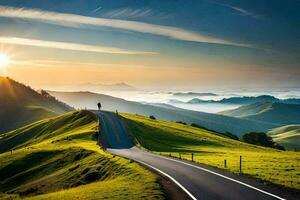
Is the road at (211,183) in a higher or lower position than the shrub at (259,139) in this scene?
lower

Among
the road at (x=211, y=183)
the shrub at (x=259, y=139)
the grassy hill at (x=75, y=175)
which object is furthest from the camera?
the shrub at (x=259, y=139)

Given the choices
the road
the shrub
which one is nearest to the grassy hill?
the road

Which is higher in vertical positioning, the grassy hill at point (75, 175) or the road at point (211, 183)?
the road at point (211, 183)

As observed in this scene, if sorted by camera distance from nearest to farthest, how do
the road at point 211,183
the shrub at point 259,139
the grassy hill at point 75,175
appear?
1. the road at point 211,183
2. the grassy hill at point 75,175
3. the shrub at point 259,139

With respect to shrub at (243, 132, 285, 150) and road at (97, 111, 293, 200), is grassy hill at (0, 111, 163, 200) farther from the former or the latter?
shrub at (243, 132, 285, 150)

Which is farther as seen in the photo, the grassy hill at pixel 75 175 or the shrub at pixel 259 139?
the shrub at pixel 259 139

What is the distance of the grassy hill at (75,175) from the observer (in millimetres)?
36747

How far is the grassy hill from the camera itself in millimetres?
36747

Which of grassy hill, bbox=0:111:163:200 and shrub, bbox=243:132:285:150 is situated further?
shrub, bbox=243:132:285:150

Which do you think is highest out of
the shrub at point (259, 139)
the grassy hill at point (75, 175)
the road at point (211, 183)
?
the shrub at point (259, 139)

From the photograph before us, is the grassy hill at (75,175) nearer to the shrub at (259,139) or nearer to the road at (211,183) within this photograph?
the road at (211,183)

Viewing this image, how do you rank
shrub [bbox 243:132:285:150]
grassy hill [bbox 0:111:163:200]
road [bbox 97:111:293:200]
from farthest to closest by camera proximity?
shrub [bbox 243:132:285:150]
grassy hill [bbox 0:111:163:200]
road [bbox 97:111:293:200]

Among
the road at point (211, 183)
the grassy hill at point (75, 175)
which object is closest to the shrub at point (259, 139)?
A: the grassy hill at point (75, 175)

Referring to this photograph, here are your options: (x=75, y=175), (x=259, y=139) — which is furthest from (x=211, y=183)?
(x=259, y=139)
